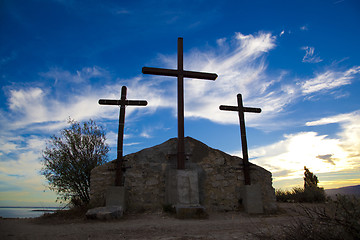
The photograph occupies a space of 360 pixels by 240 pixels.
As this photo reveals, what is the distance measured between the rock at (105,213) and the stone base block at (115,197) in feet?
1.82

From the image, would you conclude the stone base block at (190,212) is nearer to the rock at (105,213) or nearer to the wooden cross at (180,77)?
the wooden cross at (180,77)

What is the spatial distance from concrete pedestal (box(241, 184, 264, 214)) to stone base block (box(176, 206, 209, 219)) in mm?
2297

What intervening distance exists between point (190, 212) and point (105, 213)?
2756 millimetres

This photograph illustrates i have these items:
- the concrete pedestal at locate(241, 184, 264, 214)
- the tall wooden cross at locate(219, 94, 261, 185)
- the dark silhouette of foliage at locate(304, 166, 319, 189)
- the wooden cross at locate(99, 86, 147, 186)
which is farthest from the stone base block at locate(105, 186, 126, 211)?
the dark silhouette of foliage at locate(304, 166, 319, 189)

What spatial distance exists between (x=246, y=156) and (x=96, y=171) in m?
6.29

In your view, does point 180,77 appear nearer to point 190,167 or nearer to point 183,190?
point 190,167

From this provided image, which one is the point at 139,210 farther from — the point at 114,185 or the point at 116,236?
the point at 116,236

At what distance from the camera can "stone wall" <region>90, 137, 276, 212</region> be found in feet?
30.3

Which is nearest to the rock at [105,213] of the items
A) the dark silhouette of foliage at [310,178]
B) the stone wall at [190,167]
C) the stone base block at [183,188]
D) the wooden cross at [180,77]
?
the stone wall at [190,167]

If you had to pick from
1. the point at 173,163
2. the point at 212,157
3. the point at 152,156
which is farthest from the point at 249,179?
→ the point at 152,156

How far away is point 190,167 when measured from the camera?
32.1ft

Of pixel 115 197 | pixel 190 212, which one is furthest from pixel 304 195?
pixel 115 197

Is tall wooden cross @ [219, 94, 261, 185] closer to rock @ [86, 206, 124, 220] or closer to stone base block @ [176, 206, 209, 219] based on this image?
stone base block @ [176, 206, 209, 219]

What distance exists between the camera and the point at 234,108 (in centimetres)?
1127
